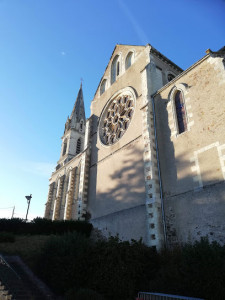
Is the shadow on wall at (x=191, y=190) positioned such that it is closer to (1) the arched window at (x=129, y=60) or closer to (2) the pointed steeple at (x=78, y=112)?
(1) the arched window at (x=129, y=60)

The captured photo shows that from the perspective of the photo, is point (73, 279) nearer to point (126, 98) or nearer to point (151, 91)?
point (151, 91)

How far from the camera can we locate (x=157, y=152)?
1156 centimetres

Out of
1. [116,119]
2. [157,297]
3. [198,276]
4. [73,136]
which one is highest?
[73,136]

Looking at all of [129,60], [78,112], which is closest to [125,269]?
[129,60]

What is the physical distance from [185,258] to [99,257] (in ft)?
9.72

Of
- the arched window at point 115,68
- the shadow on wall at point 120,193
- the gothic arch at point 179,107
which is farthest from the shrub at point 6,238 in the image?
the arched window at point 115,68

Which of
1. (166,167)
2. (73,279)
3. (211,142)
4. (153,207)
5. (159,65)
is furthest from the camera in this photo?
(159,65)

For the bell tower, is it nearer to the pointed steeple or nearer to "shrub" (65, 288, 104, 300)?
the pointed steeple

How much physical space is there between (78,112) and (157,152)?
950 inches

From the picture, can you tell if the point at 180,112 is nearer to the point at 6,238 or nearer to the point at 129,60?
the point at 129,60

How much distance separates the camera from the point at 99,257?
25.1 ft

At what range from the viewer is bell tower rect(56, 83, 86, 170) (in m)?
28.8

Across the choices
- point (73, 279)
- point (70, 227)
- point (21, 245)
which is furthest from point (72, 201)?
point (73, 279)

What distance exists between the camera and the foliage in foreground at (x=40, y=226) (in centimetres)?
1394
